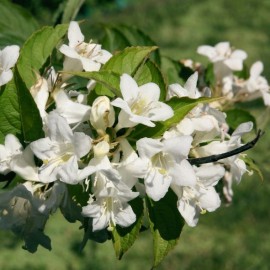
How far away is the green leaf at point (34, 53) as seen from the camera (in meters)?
1.03

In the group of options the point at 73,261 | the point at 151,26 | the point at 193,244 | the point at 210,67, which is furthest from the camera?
the point at 151,26

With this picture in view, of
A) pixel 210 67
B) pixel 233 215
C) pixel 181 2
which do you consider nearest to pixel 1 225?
pixel 210 67

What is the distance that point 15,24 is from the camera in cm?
146

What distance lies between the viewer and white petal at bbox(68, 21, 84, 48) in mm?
1050

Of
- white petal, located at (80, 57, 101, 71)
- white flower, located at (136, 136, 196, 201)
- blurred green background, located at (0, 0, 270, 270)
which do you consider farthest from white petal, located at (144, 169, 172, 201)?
blurred green background, located at (0, 0, 270, 270)

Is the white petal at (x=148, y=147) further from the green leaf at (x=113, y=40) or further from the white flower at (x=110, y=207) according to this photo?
the green leaf at (x=113, y=40)

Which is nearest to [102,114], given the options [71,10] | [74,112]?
[74,112]

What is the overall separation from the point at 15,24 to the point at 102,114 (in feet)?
2.10

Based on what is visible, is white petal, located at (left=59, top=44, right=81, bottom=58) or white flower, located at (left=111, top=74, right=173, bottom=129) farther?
white petal, located at (left=59, top=44, right=81, bottom=58)

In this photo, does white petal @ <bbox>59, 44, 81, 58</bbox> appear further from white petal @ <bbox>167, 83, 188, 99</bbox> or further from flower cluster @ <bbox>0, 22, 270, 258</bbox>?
white petal @ <bbox>167, 83, 188, 99</bbox>

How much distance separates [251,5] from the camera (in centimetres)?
624

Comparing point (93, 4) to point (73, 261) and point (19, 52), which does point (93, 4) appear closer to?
point (73, 261)

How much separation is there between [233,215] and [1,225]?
2.84m

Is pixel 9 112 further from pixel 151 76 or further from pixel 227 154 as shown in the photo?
pixel 227 154
